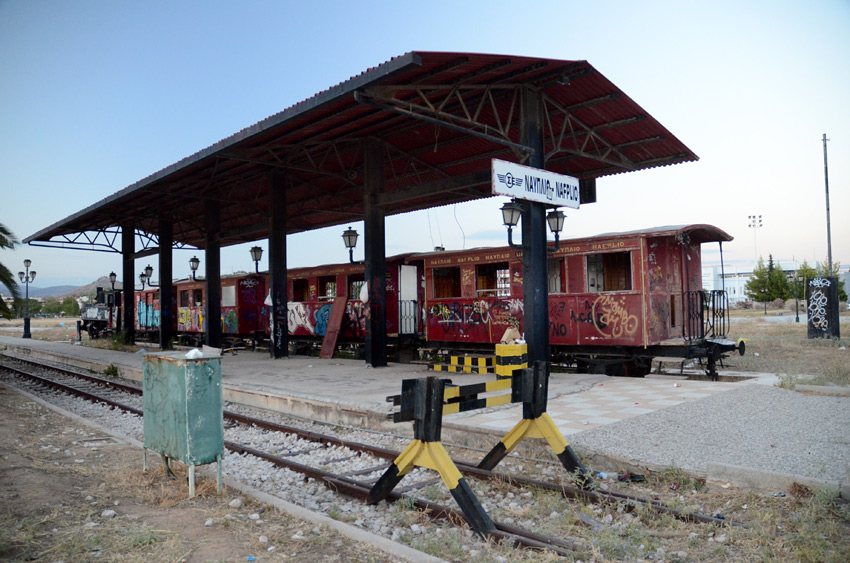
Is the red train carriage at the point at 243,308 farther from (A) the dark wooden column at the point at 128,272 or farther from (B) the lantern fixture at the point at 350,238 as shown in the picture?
(B) the lantern fixture at the point at 350,238

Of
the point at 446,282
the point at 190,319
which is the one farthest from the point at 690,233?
the point at 190,319

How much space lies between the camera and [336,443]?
734cm

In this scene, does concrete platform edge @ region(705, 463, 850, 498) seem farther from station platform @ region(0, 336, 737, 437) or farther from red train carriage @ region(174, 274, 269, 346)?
red train carriage @ region(174, 274, 269, 346)

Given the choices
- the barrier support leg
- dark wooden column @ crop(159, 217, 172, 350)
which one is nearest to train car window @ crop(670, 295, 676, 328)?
the barrier support leg

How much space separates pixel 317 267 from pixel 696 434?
1472 centimetres

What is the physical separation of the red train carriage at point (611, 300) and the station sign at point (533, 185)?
1.63m

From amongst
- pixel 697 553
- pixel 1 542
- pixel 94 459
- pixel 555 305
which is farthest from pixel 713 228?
pixel 1 542

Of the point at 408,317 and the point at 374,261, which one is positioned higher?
the point at 374,261

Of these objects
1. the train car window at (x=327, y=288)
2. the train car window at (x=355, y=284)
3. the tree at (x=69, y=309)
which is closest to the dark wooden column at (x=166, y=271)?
the train car window at (x=327, y=288)

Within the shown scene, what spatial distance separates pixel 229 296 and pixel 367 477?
19270 millimetres

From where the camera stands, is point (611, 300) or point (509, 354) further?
point (611, 300)

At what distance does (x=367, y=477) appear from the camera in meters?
6.07

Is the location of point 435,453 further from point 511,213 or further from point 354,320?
point 354,320

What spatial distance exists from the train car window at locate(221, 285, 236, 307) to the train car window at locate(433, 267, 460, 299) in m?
11.5
